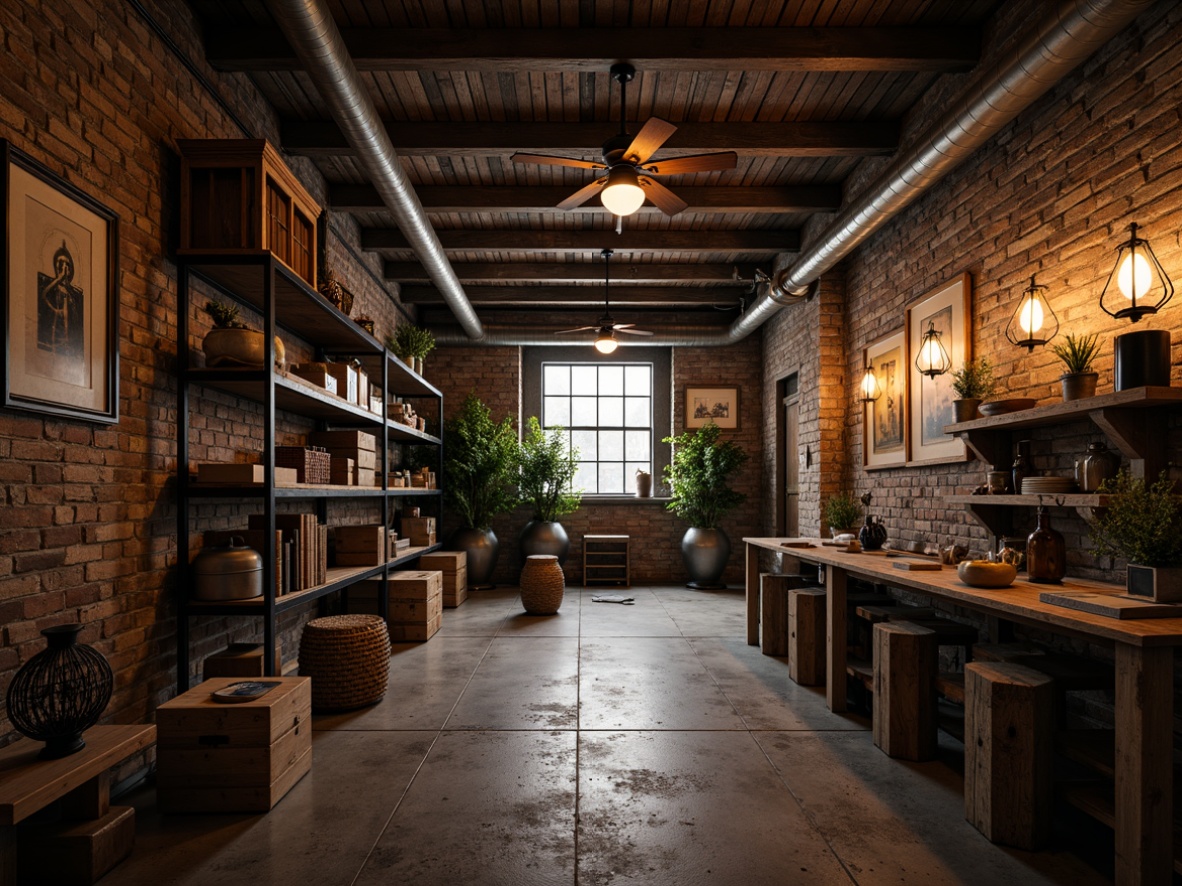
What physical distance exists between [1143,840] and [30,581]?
11.7 ft

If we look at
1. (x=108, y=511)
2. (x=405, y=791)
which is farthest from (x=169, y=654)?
(x=405, y=791)

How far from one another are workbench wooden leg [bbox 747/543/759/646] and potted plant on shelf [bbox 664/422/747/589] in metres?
2.38

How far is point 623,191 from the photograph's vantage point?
3.56 metres

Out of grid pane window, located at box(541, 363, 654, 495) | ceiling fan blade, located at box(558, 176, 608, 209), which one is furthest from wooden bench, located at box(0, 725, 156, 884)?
grid pane window, located at box(541, 363, 654, 495)

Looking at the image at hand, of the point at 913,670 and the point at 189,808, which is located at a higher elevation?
the point at 913,670

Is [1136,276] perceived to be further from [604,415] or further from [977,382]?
[604,415]

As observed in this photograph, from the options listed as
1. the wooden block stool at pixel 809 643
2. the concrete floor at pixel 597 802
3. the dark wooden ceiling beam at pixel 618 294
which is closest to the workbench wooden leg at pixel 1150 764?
the concrete floor at pixel 597 802

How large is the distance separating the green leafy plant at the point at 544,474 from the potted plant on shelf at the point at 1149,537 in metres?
6.34

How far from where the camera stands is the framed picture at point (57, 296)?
2.17m

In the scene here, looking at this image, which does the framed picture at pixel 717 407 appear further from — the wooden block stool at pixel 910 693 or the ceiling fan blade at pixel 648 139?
the wooden block stool at pixel 910 693

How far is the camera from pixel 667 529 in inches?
351

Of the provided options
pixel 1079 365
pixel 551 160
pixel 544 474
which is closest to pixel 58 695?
pixel 551 160

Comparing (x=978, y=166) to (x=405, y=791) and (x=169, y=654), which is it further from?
(x=169, y=654)

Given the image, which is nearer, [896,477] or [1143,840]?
[1143,840]
